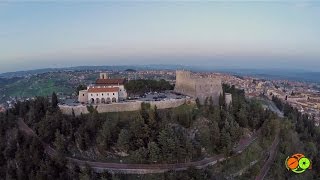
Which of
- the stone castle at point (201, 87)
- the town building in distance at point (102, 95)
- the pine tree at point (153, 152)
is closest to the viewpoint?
the pine tree at point (153, 152)

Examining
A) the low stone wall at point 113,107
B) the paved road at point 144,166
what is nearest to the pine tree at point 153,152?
the paved road at point 144,166

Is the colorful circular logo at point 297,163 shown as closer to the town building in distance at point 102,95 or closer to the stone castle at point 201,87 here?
the stone castle at point 201,87

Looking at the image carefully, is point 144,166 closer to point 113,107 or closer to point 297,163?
point 113,107

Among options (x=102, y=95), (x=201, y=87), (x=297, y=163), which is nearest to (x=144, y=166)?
(x=102, y=95)

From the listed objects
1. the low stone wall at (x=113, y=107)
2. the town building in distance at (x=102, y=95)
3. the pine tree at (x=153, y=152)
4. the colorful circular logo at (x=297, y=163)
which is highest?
the town building in distance at (x=102, y=95)

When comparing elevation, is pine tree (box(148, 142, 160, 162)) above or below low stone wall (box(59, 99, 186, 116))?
below

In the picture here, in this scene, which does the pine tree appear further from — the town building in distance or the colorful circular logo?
the colorful circular logo

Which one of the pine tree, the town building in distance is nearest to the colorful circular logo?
the pine tree
